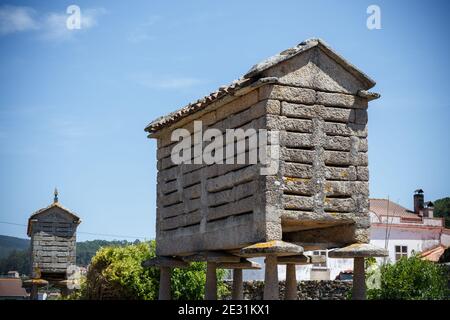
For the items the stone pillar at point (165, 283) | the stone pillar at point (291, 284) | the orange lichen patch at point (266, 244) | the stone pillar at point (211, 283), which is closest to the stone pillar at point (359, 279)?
the orange lichen patch at point (266, 244)

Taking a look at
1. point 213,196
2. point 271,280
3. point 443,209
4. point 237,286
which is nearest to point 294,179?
point 271,280

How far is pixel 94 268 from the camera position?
20797mm

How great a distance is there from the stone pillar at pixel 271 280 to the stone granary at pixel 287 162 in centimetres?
1

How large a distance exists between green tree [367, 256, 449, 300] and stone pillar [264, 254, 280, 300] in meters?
6.83

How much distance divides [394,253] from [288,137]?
2717 centimetres

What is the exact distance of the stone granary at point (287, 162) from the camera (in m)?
10.8

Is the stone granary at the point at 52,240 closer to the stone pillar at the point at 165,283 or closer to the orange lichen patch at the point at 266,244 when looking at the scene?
the stone pillar at the point at 165,283

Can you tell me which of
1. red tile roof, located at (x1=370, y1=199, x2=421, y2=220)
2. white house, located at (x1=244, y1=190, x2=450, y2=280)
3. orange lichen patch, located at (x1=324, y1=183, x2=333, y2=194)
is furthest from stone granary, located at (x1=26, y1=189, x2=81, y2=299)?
red tile roof, located at (x1=370, y1=199, x2=421, y2=220)

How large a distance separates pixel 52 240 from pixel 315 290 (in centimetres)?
1025

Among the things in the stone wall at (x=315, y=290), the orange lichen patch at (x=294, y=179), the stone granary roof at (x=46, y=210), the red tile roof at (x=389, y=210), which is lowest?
the stone wall at (x=315, y=290)

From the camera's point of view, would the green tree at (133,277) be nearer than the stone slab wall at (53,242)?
Yes

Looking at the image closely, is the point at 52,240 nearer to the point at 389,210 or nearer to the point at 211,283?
the point at 211,283
